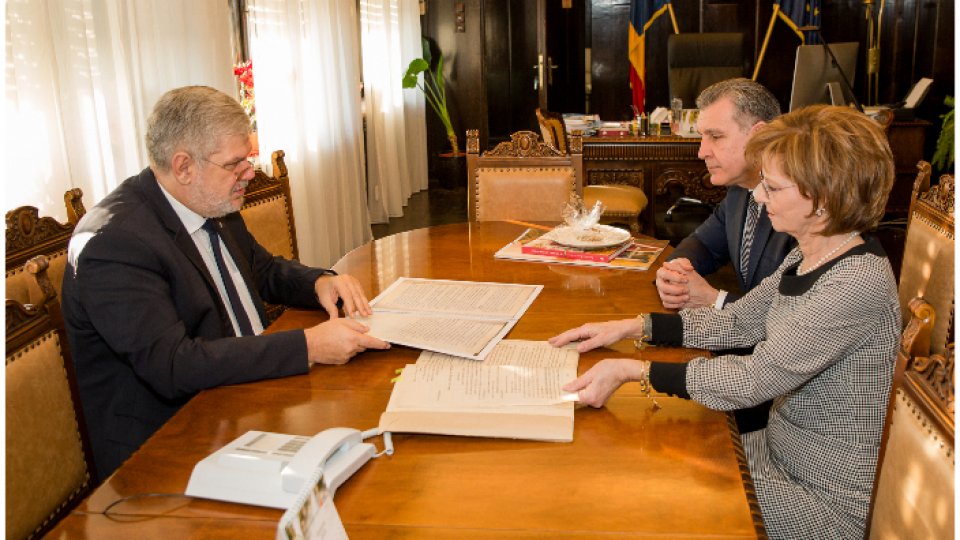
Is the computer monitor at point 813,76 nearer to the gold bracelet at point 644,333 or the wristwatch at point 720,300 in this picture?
the wristwatch at point 720,300

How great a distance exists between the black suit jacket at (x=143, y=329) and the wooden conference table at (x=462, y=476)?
7cm

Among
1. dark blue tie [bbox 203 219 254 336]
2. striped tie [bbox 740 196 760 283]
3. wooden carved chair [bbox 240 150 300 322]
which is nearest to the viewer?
dark blue tie [bbox 203 219 254 336]

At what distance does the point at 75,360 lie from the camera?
1812mm

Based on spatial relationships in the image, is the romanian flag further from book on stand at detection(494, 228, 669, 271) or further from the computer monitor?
book on stand at detection(494, 228, 669, 271)

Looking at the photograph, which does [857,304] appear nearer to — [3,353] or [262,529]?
[262,529]

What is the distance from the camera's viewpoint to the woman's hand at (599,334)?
1.79 meters

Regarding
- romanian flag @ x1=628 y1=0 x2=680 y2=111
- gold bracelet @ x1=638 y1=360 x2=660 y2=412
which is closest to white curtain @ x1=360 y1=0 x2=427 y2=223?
romanian flag @ x1=628 y1=0 x2=680 y2=111

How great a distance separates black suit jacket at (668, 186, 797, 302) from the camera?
7.35ft

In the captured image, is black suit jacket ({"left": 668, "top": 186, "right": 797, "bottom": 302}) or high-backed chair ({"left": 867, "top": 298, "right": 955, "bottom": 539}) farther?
black suit jacket ({"left": 668, "top": 186, "right": 797, "bottom": 302})

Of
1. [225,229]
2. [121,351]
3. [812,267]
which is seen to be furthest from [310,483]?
[225,229]

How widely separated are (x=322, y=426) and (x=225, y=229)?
93cm

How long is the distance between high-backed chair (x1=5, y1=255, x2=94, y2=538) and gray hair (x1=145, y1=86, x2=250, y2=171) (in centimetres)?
50

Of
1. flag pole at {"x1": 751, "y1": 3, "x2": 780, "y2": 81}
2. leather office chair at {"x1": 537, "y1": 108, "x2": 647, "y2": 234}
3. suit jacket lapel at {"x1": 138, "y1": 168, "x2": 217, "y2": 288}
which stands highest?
flag pole at {"x1": 751, "y1": 3, "x2": 780, "y2": 81}

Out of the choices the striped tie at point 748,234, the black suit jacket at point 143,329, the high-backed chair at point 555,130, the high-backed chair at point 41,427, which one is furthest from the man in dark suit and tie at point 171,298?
the high-backed chair at point 555,130
